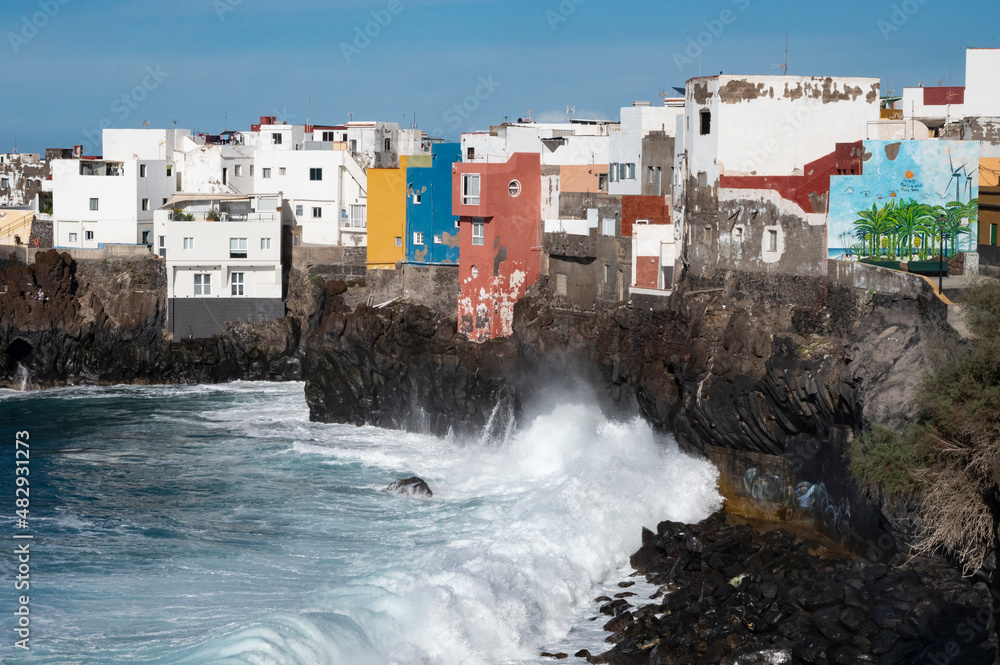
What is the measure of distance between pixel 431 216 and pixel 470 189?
684 centimetres

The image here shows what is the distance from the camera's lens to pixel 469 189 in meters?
46.4

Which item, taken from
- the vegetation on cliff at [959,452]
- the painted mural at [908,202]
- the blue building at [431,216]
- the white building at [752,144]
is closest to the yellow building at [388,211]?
the blue building at [431,216]

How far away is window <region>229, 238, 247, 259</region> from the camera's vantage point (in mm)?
57812

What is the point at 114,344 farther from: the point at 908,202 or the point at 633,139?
the point at 908,202

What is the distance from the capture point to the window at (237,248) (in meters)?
57.8

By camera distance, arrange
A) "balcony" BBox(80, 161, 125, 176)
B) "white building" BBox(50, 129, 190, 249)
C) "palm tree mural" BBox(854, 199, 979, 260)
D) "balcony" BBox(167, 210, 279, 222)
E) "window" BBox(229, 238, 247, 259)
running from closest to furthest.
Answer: "palm tree mural" BBox(854, 199, 979, 260) < "window" BBox(229, 238, 247, 259) < "balcony" BBox(167, 210, 279, 222) < "white building" BBox(50, 129, 190, 249) < "balcony" BBox(80, 161, 125, 176)

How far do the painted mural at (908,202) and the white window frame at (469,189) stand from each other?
1621 centimetres

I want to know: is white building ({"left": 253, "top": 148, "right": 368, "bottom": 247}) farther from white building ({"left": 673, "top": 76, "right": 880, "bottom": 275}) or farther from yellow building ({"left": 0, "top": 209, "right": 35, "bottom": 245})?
white building ({"left": 673, "top": 76, "right": 880, "bottom": 275})

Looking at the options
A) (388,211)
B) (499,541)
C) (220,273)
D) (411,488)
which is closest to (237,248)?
(220,273)

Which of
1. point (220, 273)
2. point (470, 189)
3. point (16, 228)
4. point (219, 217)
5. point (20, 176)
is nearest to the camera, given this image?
point (470, 189)

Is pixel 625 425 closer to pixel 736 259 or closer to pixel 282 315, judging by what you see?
pixel 736 259

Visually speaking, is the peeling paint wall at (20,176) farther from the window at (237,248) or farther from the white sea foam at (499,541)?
the white sea foam at (499,541)

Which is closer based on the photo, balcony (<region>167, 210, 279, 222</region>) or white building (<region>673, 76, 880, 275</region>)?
white building (<region>673, 76, 880, 275</region>)

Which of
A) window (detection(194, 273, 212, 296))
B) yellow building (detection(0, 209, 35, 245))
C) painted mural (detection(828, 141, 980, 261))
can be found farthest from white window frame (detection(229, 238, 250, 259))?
painted mural (detection(828, 141, 980, 261))
